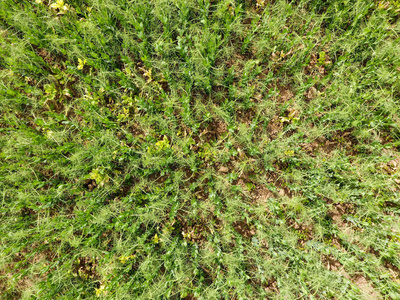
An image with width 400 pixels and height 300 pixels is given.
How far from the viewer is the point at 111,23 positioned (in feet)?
8.04

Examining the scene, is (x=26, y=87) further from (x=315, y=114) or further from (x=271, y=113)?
(x=315, y=114)

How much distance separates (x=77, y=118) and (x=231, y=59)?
2.21m

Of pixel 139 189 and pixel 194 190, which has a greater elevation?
pixel 194 190

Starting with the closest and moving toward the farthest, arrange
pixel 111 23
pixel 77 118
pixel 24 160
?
pixel 111 23 < pixel 24 160 < pixel 77 118

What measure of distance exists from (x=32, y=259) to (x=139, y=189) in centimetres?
175

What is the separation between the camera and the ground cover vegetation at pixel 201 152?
2.42 meters

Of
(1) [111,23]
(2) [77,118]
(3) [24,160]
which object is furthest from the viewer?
(2) [77,118]

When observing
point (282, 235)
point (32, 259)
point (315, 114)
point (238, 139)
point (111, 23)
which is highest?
point (315, 114)

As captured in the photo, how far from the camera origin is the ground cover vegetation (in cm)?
242

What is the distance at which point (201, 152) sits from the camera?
8.61 ft

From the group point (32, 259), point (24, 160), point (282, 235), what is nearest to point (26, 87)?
point (24, 160)

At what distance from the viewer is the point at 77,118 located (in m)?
2.78

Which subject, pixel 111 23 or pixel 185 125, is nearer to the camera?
pixel 111 23

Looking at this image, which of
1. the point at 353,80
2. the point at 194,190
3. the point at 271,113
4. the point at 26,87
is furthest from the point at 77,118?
the point at 353,80
